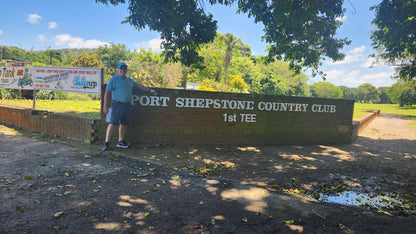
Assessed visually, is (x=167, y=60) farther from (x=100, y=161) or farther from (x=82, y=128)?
(x=100, y=161)

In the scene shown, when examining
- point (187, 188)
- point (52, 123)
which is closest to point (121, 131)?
point (52, 123)


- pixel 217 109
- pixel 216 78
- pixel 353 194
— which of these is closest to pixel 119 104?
pixel 217 109

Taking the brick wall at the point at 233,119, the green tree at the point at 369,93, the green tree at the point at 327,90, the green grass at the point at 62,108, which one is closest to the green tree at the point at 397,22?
the brick wall at the point at 233,119

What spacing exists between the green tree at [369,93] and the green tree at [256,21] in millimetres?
152722

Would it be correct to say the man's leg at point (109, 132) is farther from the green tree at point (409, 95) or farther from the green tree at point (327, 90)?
the green tree at point (327, 90)

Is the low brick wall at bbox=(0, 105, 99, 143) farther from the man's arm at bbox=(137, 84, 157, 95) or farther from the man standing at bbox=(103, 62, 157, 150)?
the man's arm at bbox=(137, 84, 157, 95)

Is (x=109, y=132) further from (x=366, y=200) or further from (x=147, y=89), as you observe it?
(x=366, y=200)

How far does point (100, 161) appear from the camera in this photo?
15.6 ft

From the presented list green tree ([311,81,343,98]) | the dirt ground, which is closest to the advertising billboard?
the dirt ground

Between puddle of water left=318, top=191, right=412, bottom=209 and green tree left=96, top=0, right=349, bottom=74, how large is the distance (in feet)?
18.8

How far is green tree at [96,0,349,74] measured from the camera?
23.9 feet

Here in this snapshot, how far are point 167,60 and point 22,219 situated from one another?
6.87 metres

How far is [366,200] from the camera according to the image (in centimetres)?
360

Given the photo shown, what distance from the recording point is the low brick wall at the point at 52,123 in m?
6.07
